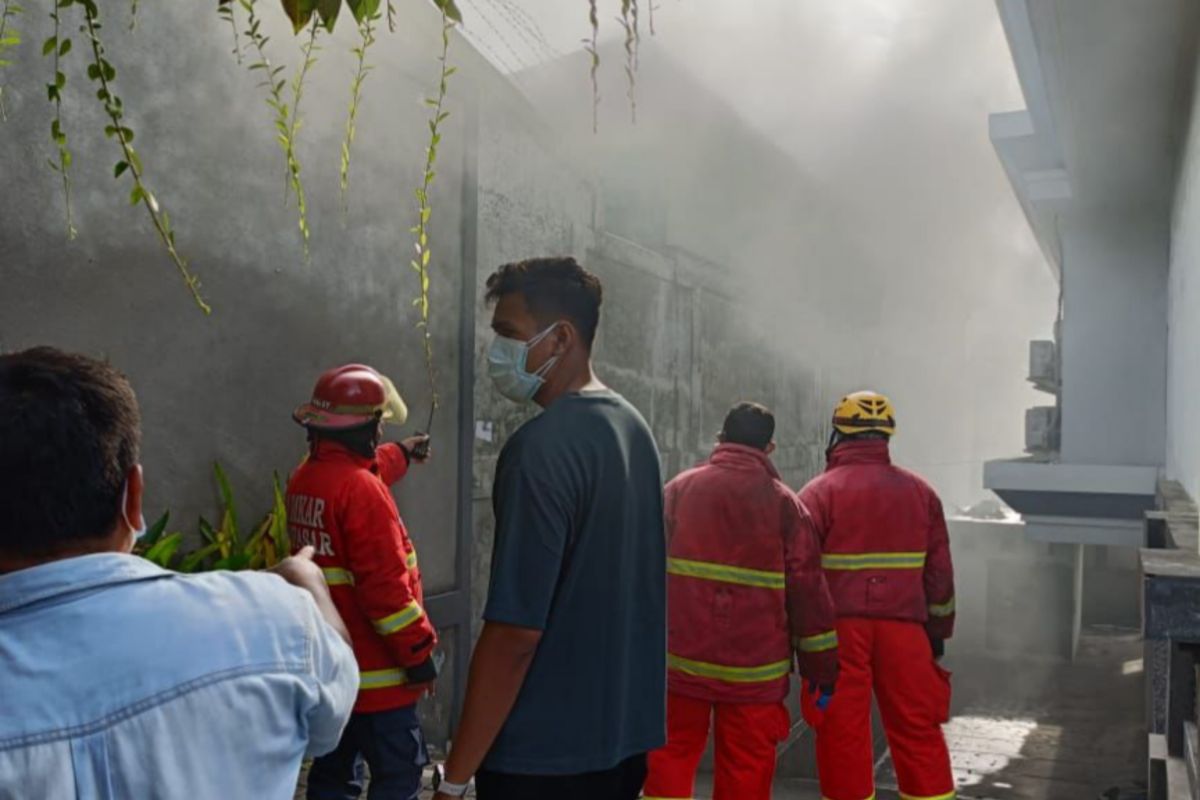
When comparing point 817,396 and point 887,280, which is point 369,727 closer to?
point 817,396

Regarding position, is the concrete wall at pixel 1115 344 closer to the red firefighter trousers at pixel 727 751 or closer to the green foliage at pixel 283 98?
the red firefighter trousers at pixel 727 751

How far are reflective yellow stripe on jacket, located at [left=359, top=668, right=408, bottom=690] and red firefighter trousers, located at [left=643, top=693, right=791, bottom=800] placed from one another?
3.34 ft

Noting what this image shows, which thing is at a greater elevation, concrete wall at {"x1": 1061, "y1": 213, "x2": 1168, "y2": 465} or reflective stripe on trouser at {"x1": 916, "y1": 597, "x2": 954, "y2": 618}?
concrete wall at {"x1": 1061, "y1": 213, "x2": 1168, "y2": 465}

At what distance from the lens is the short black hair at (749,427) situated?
4035 millimetres

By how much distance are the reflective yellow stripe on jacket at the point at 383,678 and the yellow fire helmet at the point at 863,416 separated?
7.12 ft

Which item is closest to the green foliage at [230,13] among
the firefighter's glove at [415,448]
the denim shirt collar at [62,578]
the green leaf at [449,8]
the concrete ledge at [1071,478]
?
the green leaf at [449,8]

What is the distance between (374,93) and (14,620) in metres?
5.18

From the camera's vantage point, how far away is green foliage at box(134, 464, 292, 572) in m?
4.25

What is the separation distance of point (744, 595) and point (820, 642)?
0.33 metres

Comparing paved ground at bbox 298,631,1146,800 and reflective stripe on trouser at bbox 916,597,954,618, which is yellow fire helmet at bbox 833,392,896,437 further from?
paved ground at bbox 298,631,1146,800

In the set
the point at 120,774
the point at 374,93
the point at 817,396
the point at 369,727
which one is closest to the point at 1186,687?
the point at 369,727

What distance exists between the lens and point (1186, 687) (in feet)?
14.4

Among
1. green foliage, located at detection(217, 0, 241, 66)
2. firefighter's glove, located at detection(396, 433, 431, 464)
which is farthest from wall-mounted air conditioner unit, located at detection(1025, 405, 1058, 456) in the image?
green foliage, located at detection(217, 0, 241, 66)

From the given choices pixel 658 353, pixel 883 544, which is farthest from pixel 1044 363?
pixel 883 544
